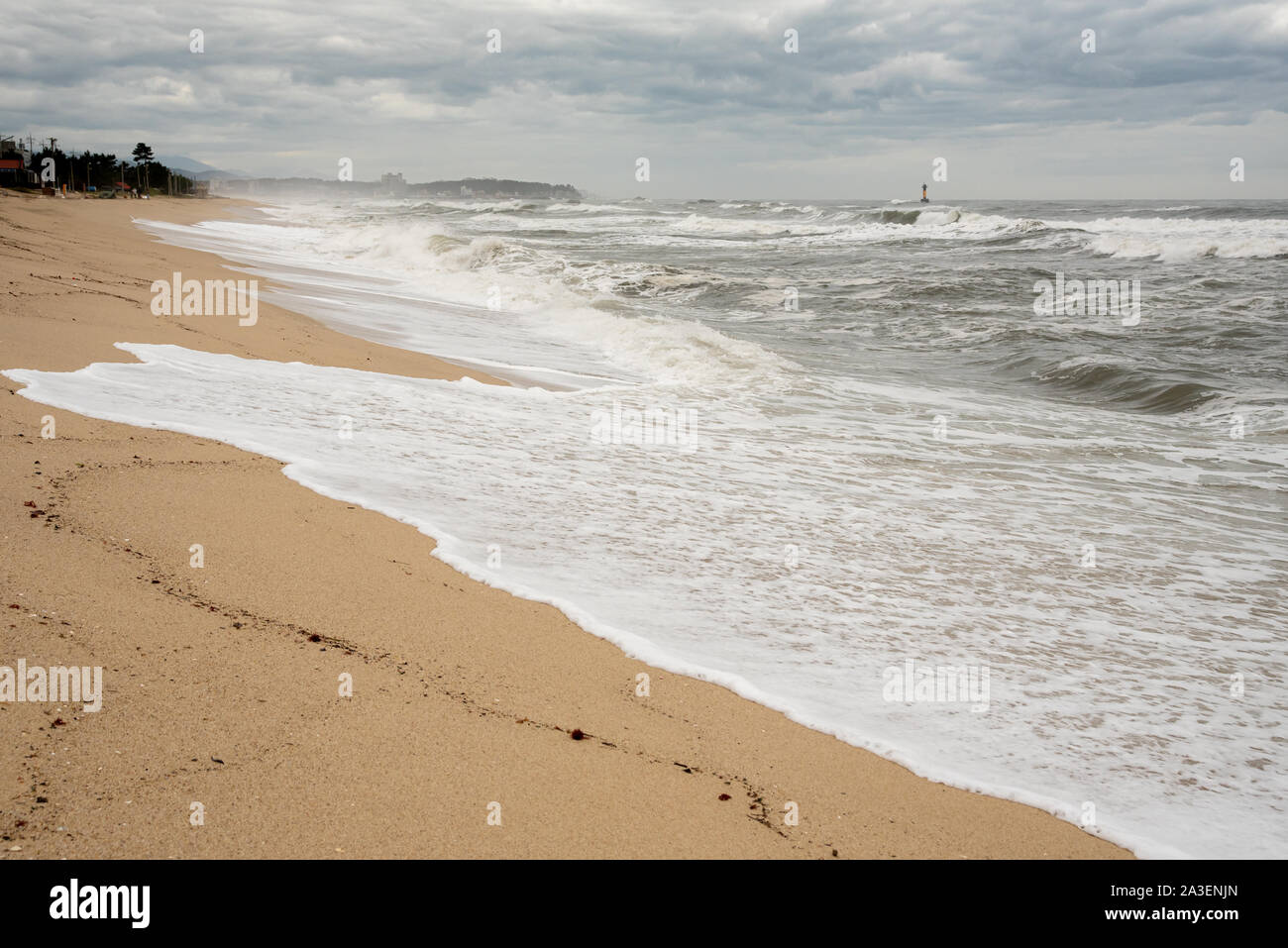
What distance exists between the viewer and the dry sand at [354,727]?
245 cm

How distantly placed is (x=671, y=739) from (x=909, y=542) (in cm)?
263

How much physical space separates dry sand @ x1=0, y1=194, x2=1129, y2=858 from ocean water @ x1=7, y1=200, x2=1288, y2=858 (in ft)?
0.84

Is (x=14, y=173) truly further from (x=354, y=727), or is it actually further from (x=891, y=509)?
(x=354, y=727)

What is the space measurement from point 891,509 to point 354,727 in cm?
397

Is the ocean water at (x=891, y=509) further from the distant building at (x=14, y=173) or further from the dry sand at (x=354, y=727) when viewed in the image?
the distant building at (x=14, y=173)

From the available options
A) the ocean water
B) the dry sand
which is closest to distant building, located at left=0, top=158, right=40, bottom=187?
the ocean water

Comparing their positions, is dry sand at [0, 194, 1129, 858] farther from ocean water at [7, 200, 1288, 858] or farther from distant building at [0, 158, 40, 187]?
distant building at [0, 158, 40, 187]

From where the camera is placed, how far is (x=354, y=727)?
2.87 meters

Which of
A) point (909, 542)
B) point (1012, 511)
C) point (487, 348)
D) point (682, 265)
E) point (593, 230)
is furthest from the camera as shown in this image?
point (593, 230)

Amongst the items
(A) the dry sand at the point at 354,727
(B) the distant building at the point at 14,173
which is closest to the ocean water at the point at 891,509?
(A) the dry sand at the point at 354,727

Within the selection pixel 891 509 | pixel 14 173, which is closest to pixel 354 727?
pixel 891 509

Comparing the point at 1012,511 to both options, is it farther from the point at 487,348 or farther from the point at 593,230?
the point at 593,230
